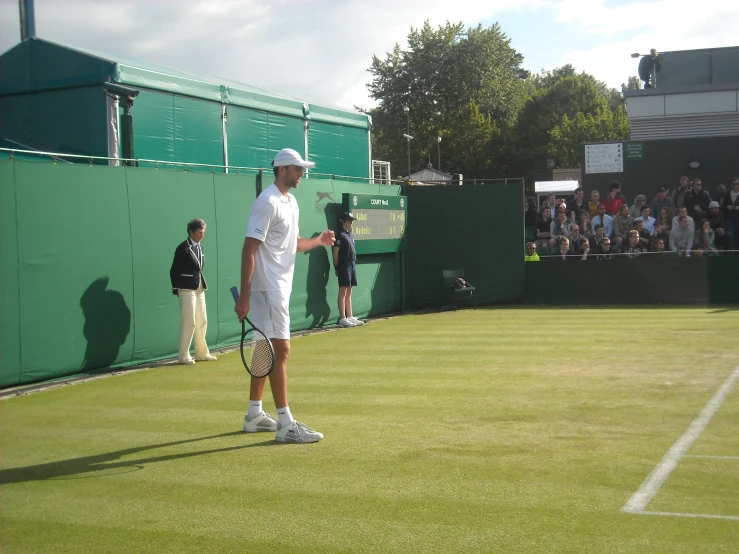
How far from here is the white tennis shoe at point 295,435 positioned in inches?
277

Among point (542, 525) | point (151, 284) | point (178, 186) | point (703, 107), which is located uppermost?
point (703, 107)

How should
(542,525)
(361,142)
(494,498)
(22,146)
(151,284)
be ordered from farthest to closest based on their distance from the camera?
(361,142)
(22,146)
(151,284)
(494,498)
(542,525)

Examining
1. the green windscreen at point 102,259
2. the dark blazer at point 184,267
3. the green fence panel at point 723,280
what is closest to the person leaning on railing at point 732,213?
the green fence panel at point 723,280

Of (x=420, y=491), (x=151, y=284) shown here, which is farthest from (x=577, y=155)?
(x=420, y=491)

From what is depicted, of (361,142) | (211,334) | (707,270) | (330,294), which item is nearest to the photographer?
(211,334)

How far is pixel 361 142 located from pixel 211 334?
10514 mm

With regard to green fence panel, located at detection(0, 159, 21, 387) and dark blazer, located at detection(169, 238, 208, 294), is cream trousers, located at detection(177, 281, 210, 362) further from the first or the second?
green fence panel, located at detection(0, 159, 21, 387)

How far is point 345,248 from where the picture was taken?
17156 mm

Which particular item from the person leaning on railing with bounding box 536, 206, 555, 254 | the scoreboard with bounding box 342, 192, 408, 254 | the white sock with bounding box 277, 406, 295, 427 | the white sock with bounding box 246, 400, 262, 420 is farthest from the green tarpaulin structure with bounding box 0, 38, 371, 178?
the person leaning on railing with bounding box 536, 206, 555, 254

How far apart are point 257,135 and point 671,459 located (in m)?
14.0

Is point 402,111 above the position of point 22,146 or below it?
above

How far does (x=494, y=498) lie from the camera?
5.38 meters

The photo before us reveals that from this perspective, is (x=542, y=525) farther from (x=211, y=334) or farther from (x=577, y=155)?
(x=577, y=155)

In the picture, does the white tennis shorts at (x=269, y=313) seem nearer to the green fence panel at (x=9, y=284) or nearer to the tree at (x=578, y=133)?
the green fence panel at (x=9, y=284)
